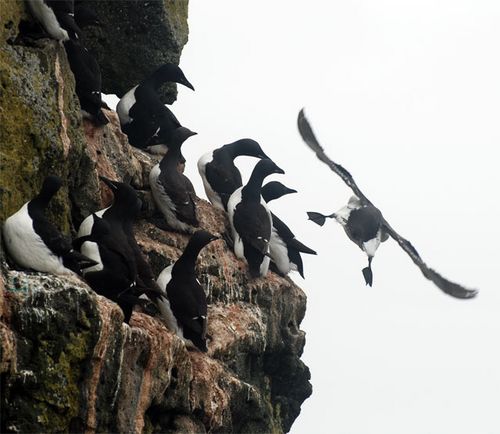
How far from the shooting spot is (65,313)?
769 centimetres

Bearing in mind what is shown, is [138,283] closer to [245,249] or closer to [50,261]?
[50,261]

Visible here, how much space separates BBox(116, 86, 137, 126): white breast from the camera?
41.2ft

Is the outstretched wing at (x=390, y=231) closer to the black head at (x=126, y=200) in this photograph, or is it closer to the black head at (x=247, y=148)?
the black head at (x=247, y=148)

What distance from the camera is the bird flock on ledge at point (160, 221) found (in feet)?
27.7

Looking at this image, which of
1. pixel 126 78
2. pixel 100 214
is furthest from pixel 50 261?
pixel 126 78

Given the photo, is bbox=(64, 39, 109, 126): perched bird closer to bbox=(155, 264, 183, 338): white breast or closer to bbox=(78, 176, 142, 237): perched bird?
bbox=(78, 176, 142, 237): perched bird

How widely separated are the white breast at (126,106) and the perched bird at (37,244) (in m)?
4.20

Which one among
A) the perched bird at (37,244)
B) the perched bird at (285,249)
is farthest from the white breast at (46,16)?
the perched bird at (285,249)

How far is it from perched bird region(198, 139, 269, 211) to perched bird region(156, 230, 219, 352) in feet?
8.93

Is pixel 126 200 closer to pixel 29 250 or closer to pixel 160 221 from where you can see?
pixel 160 221

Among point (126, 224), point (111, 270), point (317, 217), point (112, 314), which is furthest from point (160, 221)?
point (317, 217)

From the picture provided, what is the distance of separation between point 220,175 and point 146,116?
0.98 m

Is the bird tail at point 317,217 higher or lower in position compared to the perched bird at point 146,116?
higher

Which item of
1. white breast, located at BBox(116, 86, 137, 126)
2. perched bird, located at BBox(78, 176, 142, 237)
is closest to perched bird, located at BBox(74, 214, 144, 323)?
perched bird, located at BBox(78, 176, 142, 237)
